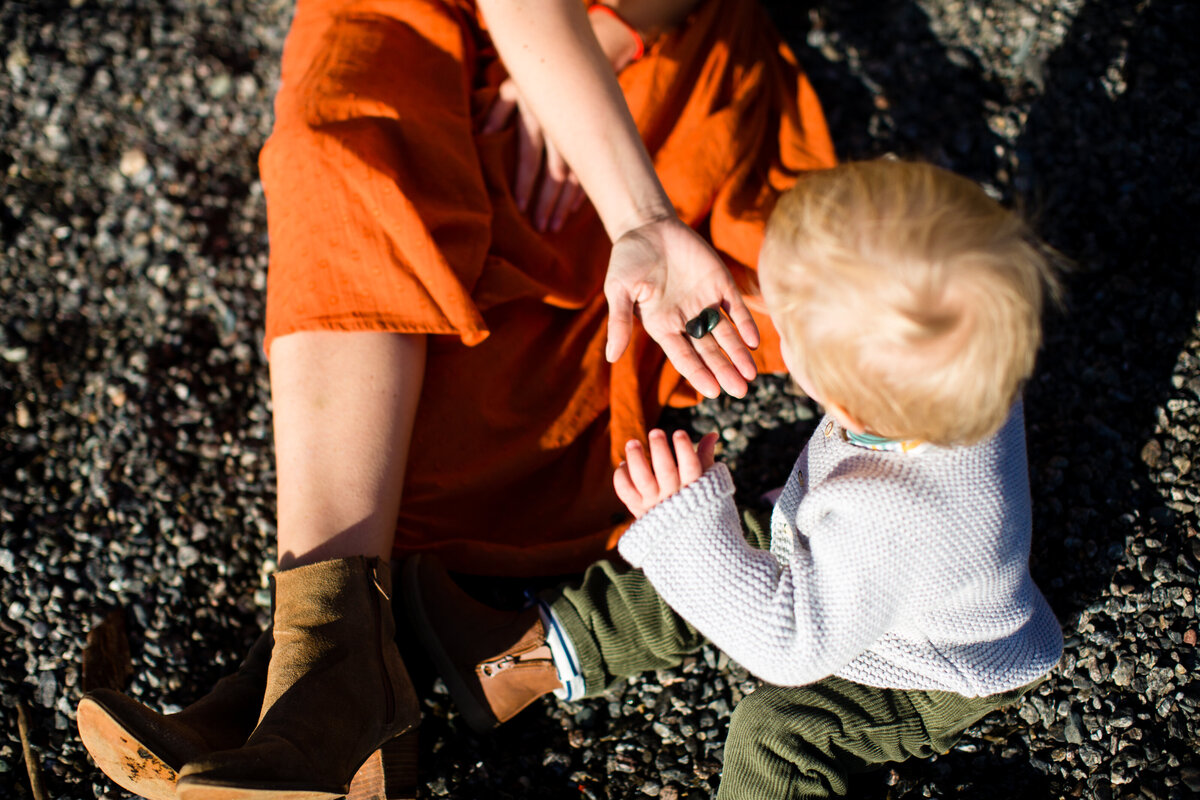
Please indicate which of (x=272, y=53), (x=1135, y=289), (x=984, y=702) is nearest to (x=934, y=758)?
(x=984, y=702)

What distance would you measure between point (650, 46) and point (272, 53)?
1703 mm

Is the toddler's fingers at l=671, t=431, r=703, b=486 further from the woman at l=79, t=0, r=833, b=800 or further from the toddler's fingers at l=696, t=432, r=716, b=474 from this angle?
the woman at l=79, t=0, r=833, b=800

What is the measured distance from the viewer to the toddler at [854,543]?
134cm

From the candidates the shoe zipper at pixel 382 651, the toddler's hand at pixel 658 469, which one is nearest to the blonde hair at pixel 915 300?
the toddler's hand at pixel 658 469

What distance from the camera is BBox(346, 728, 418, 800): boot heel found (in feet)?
6.04

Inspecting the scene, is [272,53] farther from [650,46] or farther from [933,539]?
[933,539]

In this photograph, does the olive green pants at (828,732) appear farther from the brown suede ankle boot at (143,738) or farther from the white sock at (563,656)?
the brown suede ankle boot at (143,738)

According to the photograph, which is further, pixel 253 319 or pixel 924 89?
pixel 924 89

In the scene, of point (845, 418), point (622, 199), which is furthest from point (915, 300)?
point (622, 199)

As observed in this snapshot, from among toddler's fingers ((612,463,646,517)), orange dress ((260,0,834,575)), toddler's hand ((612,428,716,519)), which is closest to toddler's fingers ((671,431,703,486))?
toddler's hand ((612,428,716,519))

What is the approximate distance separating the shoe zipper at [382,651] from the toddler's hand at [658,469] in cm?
59

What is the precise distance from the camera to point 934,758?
6.43 feet

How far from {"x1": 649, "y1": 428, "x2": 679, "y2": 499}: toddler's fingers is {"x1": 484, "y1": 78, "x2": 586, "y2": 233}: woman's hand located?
93 centimetres

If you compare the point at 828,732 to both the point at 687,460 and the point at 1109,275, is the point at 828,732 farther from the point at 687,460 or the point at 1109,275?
the point at 1109,275
